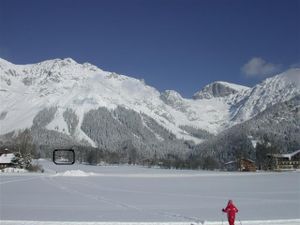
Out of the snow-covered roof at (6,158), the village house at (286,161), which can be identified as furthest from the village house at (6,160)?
the village house at (286,161)

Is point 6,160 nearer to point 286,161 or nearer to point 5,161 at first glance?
point 5,161

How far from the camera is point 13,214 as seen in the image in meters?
25.9

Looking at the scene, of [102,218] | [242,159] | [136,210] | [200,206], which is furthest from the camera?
[242,159]

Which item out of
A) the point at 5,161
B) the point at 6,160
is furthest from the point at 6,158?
the point at 5,161

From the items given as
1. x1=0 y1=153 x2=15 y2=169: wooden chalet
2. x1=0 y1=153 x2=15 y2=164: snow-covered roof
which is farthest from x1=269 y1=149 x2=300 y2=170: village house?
x1=0 y1=153 x2=15 y2=169: wooden chalet

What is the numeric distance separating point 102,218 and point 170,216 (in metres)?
3.97

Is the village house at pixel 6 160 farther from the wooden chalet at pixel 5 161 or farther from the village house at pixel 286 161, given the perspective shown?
the village house at pixel 286 161

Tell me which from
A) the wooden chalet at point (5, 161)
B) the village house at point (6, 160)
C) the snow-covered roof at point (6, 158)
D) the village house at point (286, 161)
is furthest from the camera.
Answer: the village house at point (286, 161)

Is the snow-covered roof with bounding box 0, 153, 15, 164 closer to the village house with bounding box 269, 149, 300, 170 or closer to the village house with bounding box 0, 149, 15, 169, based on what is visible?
the village house with bounding box 0, 149, 15, 169

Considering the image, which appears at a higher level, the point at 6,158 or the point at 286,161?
the point at 286,161

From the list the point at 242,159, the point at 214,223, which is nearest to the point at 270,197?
the point at 214,223


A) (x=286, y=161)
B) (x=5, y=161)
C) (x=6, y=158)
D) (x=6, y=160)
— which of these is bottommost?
(x=5, y=161)

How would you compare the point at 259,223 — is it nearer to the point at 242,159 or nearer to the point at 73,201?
the point at 73,201

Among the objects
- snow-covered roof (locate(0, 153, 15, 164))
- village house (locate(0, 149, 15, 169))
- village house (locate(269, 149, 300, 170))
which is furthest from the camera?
village house (locate(269, 149, 300, 170))
